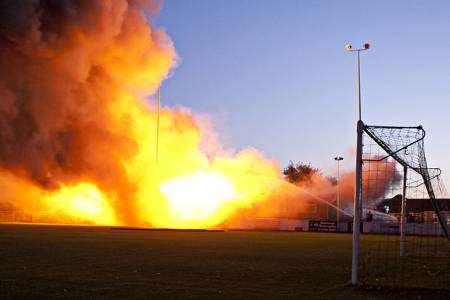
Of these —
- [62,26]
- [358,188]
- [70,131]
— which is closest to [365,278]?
[358,188]

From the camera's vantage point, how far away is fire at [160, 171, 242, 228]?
167ft

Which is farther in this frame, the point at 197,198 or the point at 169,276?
the point at 197,198

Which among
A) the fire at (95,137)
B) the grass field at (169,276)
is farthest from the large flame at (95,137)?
the grass field at (169,276)

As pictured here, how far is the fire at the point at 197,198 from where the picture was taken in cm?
5078

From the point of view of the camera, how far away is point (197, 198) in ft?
168

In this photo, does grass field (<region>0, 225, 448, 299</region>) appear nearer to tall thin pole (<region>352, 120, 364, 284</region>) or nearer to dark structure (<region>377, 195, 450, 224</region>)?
tall thin pole (<region>352, 120, 364, 284</region>)

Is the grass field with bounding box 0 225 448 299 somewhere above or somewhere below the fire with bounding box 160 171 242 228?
below

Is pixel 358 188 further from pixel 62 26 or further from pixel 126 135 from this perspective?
pixel 126 135

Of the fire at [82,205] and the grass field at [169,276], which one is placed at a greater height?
the fire at [82,205]

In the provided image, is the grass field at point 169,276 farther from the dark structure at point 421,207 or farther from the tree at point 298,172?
the tree at point 298,172

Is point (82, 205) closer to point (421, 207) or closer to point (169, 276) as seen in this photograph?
point (421, 207)

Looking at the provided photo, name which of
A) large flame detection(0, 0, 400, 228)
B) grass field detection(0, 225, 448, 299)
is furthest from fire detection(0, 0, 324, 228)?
grass field detection(0, 225, 448, 299)

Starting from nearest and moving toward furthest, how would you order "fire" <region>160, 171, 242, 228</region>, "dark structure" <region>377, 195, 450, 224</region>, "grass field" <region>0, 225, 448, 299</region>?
"grass field" <region>0, 225, 448, 299</region> → "dark structure" <region>377, 195, 450, 224</region> → "fire" <region>160, 171, 242, 228</region>

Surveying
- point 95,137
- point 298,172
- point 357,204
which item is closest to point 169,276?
point 357,204
